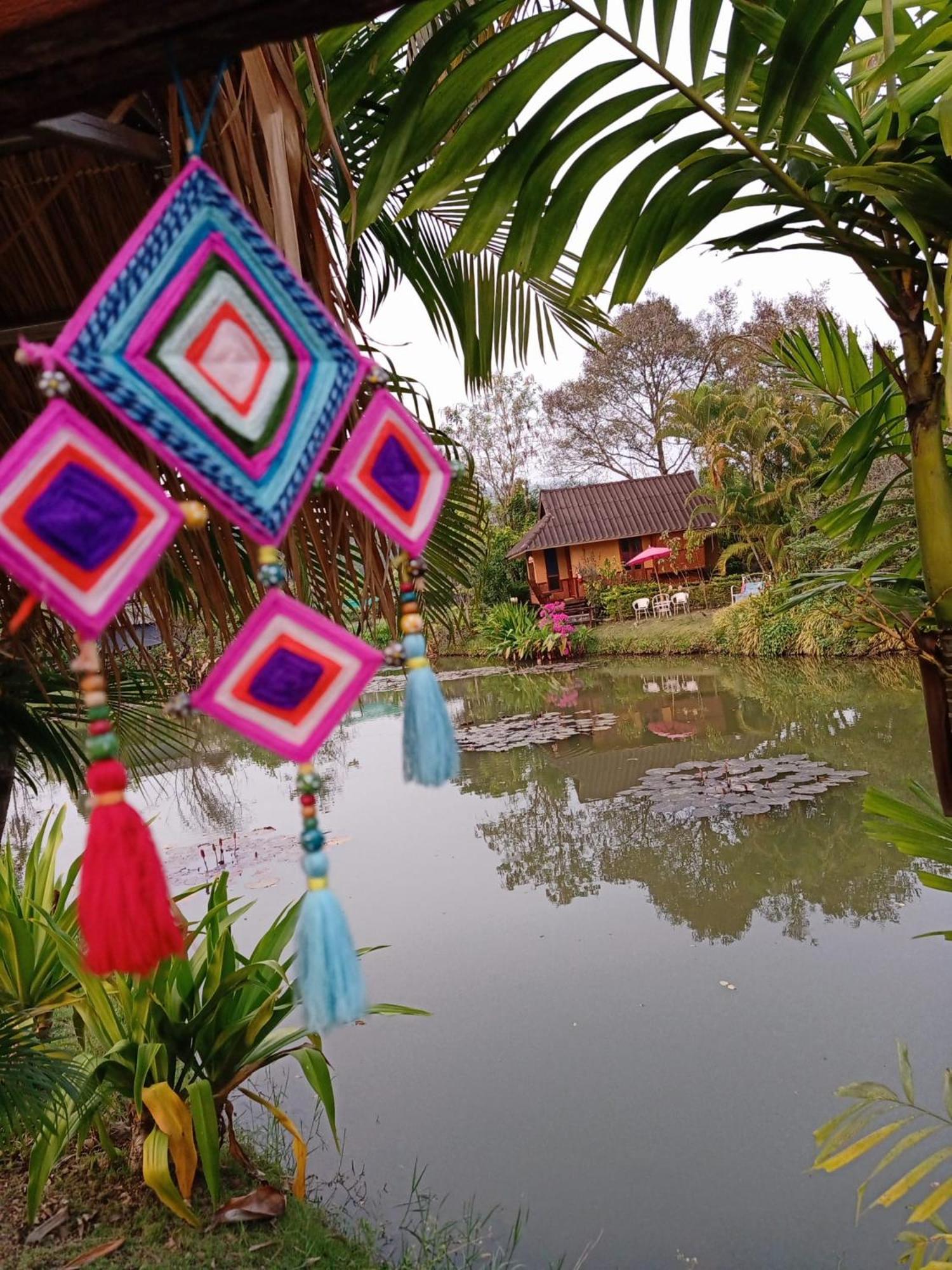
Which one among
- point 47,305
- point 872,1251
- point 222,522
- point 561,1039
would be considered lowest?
point 872,1251

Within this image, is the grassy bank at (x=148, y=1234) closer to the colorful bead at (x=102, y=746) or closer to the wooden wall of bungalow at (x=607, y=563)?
the colorful bead at (x=102, y=746)

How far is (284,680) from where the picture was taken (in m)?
0.59

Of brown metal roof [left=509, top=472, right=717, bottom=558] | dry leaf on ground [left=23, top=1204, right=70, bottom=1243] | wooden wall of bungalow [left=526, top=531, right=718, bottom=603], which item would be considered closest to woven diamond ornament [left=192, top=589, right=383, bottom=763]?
dry leaf on ground [left=23, top=1204, right=70, bottom=1243]

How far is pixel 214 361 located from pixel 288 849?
520 centimetres

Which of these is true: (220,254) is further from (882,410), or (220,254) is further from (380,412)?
(882,410)

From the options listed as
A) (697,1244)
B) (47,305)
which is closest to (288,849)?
(697,1244)

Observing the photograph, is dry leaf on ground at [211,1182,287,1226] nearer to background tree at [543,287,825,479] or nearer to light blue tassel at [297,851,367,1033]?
light blue tassel at [297,851,367,1033]

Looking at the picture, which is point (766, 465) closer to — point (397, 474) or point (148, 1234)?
point (148, 1234)

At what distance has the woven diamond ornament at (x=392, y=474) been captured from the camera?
62cm

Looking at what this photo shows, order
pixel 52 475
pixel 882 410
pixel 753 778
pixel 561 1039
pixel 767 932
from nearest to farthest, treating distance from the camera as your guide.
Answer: pixel 52 475
pixel 882 410
pixel 561 1039
pixel 767 932
pixel 753 778

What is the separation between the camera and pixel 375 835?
554 cm

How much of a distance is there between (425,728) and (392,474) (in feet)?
0.61

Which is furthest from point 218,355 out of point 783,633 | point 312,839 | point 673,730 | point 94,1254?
point 783,633

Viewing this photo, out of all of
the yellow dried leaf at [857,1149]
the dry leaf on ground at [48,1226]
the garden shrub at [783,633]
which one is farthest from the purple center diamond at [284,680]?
the garden shrub at [783,633]
